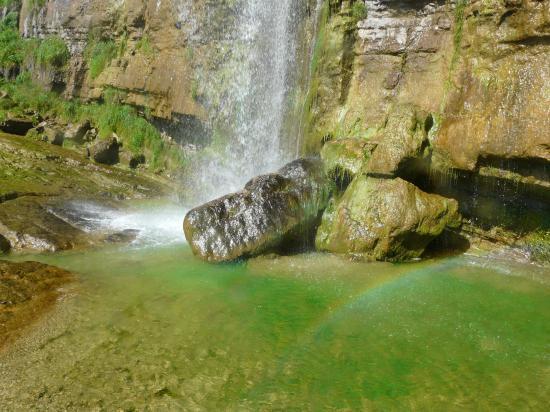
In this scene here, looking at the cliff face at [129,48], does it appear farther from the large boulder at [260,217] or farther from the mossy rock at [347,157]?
the large boulder at [260,217]

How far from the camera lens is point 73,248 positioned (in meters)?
7.42

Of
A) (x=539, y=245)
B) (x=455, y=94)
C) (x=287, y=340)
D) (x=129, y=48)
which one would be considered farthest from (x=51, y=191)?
(x=539, y=245)

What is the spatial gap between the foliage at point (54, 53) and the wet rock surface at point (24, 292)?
1153cm

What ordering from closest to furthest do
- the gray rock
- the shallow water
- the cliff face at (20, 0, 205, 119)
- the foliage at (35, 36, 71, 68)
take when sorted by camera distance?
1. the shallow water
2. the cliff face at (20, 0, 205, 119)
3. the gray rock
4. the foliage at (35, 36, 71, 68)

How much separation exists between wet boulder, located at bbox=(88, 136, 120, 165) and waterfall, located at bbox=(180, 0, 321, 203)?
8.66 feet

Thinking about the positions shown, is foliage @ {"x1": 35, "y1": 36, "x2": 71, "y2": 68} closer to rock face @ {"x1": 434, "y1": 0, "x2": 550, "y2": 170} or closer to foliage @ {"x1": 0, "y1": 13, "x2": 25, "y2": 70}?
foliage @ {"x1": 0, "y1": 13, "x2": 25, "y2": 70}

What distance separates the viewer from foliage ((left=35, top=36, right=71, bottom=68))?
16062 mm

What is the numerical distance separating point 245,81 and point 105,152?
4409mm

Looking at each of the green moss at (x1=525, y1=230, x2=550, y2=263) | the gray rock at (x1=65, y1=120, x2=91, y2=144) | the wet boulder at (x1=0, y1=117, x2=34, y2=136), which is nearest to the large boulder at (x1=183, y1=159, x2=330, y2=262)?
the green moss at (x1=525, y1=230, x2=550, y2=263)

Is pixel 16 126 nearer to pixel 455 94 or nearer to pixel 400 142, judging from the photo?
pixel 400 142

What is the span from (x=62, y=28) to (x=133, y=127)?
522 centimetres

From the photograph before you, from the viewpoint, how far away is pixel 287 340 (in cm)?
474

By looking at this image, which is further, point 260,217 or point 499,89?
point 260,217

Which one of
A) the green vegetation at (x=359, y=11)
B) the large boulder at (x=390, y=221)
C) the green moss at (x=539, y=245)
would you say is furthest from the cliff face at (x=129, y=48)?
the green moss at (x=539, y=245)
